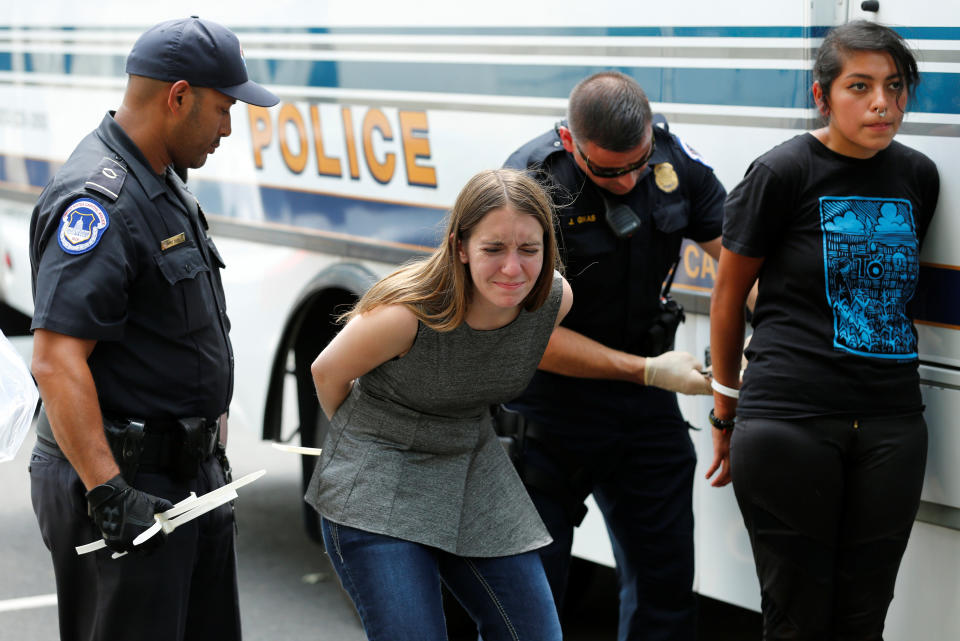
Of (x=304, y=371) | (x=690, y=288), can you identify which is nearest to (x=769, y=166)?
(x=690, y=288)

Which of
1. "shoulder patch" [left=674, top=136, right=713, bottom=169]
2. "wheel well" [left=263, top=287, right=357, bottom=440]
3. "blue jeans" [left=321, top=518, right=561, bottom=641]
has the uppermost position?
"shoulder patch" [left=674, top=136, right=713, bottom=169]

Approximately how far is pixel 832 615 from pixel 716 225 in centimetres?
Result: 107

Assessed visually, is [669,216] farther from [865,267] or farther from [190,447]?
[190,447]

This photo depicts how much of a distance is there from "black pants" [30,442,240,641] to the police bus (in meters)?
1.60

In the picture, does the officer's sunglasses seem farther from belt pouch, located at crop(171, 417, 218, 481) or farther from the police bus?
belt pouch, located at crop(171, 417, 218, 481)

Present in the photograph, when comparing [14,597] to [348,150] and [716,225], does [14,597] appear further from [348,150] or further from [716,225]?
[716,225]

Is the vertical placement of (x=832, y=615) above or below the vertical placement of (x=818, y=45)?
below

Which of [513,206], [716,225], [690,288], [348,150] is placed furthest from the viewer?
[348,150]

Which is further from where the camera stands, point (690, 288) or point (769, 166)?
point (690, 288)

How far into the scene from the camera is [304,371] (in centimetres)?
519

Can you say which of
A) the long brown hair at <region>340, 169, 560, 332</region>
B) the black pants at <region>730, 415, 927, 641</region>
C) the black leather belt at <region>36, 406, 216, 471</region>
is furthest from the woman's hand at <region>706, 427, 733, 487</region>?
the black leather belt at <region>36, 406, 216, 471</region>

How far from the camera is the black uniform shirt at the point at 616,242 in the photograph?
3.39 meters

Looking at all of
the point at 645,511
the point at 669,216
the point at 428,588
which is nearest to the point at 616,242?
the point at 669,216

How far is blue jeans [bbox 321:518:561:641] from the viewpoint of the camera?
267 cm
